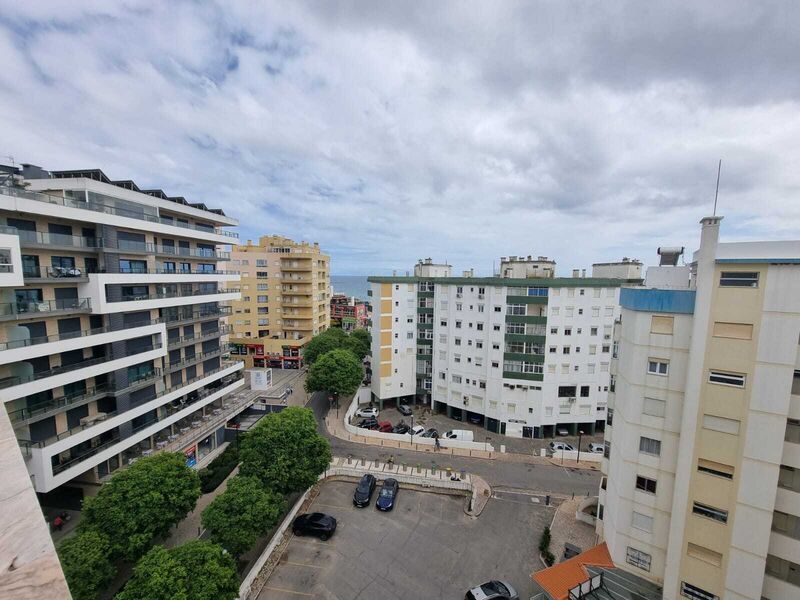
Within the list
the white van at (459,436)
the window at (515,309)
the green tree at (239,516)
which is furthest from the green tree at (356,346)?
the green tree at (239,516)

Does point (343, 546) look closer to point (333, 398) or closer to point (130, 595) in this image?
point (130, 595)

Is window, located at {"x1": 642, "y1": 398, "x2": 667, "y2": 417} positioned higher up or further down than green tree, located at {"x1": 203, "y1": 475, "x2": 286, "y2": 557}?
higher up

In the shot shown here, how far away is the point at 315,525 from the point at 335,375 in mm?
20323

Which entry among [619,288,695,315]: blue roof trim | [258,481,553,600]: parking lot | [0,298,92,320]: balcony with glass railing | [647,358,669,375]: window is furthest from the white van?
[0,298,92,320]: balcony with glass railing

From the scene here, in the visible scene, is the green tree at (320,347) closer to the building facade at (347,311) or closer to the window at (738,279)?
the window at (738,279)

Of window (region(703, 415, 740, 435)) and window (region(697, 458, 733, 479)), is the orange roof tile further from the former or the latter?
window (region(703, 415, 740, 435))

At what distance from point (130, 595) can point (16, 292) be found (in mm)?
19769

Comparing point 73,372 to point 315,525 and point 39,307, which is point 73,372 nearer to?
point 39,307

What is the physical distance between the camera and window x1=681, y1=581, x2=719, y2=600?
53.5 ft

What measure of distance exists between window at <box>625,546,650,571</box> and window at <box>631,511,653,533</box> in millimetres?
Result: 1276

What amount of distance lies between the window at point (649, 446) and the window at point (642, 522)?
3.48 meters

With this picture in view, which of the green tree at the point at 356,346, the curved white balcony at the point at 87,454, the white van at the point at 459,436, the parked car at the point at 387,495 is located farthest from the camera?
the green tree at the point at 356,346

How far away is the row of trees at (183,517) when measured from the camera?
16.5 meters

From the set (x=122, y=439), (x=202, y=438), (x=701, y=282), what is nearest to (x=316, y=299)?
A: (x=202, y=438)
